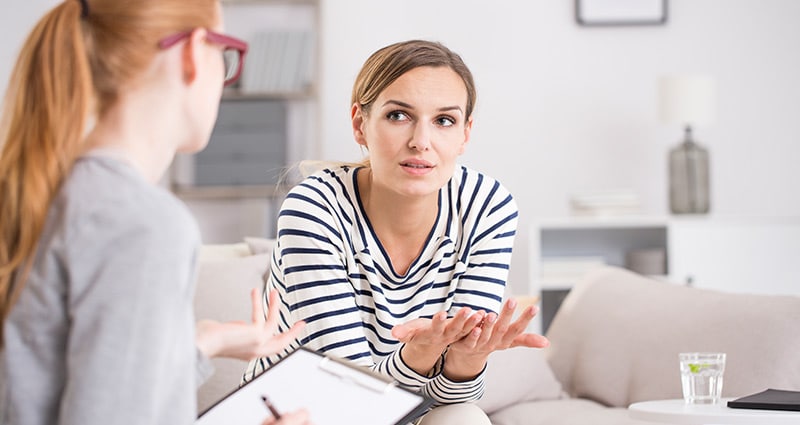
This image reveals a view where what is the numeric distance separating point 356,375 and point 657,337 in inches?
53.2

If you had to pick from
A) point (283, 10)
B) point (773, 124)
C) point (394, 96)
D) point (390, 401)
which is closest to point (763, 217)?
point (773, 124)

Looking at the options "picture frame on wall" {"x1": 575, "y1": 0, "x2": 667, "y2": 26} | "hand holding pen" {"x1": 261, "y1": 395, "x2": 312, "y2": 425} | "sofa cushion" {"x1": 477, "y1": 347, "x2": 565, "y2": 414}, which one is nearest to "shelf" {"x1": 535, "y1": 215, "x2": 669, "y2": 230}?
"picture frame on wall" {"x1": 575, "y1": 0, "x2": 667, "y2": 26}

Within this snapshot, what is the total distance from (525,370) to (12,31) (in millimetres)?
2844

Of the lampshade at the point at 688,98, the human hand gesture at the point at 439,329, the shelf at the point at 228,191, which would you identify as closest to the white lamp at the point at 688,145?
the lampshade at the point at 688,98

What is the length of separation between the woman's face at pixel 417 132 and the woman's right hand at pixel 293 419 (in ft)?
2.42

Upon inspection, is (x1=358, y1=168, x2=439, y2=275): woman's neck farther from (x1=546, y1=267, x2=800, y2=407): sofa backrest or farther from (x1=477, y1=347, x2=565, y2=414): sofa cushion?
(x1=546, y1=267, x2=800, y2=407): sofa backrest

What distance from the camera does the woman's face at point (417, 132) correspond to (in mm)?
1709

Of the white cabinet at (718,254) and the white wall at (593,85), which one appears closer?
the white cabinet at (718,254)

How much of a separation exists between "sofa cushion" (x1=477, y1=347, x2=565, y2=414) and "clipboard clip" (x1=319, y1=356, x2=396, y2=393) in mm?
1219

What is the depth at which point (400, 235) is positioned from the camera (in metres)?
1.82

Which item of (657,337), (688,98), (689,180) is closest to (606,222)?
(689,180)

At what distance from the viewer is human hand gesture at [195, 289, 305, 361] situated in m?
1.09

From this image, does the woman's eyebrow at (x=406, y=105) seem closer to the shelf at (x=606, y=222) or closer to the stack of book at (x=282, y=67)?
the shelf at (x=606, y=222)

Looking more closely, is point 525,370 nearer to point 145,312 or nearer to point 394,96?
point 394,96
